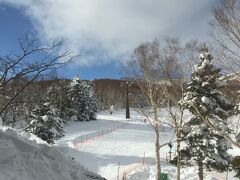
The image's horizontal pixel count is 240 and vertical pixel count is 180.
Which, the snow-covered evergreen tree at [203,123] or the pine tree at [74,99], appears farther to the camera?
the pine tree at [74,99]

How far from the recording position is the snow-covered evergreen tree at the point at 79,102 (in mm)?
66125

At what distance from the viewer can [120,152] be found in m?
40.6

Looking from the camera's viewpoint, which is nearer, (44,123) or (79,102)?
(44,123)

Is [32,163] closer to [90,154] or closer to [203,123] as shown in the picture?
[203,123]

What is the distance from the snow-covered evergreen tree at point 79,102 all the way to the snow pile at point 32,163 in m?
55.6

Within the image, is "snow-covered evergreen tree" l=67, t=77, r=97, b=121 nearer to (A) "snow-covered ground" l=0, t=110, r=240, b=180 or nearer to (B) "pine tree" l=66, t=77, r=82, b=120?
(B) "pine tree" l=66, t=77, r=82, b=120

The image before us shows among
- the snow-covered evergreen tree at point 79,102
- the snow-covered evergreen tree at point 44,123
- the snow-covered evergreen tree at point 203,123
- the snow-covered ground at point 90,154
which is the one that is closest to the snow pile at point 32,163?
the snow-covered ground at point 90,154

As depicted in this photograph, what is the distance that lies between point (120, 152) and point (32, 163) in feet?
106

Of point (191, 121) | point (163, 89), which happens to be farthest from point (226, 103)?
point (163, 89)

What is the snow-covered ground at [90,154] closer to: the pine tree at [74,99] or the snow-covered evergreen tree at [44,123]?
the snow-covered evergreen tree at [44,123]

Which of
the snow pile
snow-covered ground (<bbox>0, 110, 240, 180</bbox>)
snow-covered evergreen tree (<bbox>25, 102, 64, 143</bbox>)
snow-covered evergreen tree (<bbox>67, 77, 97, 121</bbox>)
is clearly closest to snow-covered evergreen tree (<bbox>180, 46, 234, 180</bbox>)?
snow-covered ground (<bbox>0, 110, 240, 180</bbox>)

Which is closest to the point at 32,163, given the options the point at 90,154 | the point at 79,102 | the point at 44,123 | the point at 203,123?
the point at 203,123

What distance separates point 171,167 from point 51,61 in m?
25.7

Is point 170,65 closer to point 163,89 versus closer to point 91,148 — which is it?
point 163,89
